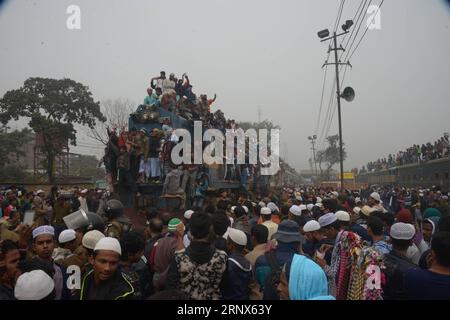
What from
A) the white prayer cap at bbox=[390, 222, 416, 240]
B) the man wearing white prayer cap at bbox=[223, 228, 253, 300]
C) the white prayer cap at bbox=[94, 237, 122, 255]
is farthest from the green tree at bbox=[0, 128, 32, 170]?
the white prayer cap at bbox=[390, 222, 416, 240]

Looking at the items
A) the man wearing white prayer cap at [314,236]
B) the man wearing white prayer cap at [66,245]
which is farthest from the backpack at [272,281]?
the man wearing white prayer cap at [66,245]

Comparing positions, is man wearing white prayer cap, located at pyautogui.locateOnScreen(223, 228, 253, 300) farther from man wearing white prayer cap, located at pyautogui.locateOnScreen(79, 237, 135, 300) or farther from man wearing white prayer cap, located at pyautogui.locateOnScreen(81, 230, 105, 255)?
man wearing white prayer cap, located at pyautogui.locateOnScreen(81, 230, 105, 255)

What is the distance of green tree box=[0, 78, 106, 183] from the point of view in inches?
947

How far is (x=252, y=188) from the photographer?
74.9 feet

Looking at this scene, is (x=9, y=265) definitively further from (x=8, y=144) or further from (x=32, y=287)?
(x=8, y=144)

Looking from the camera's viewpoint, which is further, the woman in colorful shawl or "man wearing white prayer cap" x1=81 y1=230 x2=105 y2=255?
"man wearing white prayer cap" x1=81 y1=230 x2=105 y2=255

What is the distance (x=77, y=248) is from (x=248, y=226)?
308cm

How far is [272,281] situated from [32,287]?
1.98m

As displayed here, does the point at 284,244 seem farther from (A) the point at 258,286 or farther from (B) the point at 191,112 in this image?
(B) the point at 191,112

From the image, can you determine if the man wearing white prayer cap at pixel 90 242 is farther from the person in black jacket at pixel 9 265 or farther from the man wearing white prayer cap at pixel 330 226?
the man wearing white prayer cap at pixel 330 226

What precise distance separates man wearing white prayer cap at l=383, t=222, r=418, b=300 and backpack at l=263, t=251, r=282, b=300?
0.94m

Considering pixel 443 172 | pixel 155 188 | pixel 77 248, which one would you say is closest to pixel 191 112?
pixel 155 188

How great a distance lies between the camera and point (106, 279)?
3.06 m

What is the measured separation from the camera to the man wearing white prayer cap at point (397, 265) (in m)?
3.18
